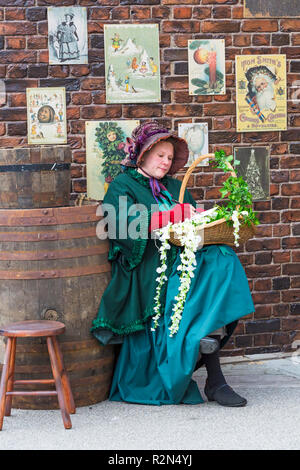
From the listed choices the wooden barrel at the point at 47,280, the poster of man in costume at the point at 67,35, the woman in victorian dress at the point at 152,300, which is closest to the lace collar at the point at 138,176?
the woman in victorian dress at the point at 152,300

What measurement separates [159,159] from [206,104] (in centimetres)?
95

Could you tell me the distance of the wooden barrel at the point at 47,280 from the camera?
382 cm

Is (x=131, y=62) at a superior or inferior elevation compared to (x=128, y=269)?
superior

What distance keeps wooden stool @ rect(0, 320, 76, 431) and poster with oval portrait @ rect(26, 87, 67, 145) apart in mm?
1439

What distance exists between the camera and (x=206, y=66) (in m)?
4.92

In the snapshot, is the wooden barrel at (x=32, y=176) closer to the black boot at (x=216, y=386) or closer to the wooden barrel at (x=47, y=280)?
the wooden barrel at (x=47, y=280)

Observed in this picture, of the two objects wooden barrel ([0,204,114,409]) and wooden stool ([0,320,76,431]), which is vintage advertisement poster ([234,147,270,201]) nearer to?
wooden barrel ([0,204,114,409])

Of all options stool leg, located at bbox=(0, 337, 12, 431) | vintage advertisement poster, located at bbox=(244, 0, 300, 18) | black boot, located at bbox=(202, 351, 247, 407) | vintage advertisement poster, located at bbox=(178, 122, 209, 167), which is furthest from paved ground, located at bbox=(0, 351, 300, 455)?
vintage advertisement poster, located at bbox=(244, 0, 300, 18)

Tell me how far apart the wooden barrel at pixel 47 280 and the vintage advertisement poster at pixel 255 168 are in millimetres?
1490

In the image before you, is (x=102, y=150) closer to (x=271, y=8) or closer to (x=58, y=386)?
(x=271, y=8)

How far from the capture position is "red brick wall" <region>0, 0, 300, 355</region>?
Answer: 470 cm

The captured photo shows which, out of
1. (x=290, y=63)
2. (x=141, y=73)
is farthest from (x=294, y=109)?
(x=141, y=73)

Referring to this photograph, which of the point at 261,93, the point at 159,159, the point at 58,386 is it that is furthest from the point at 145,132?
the point at 58,386
